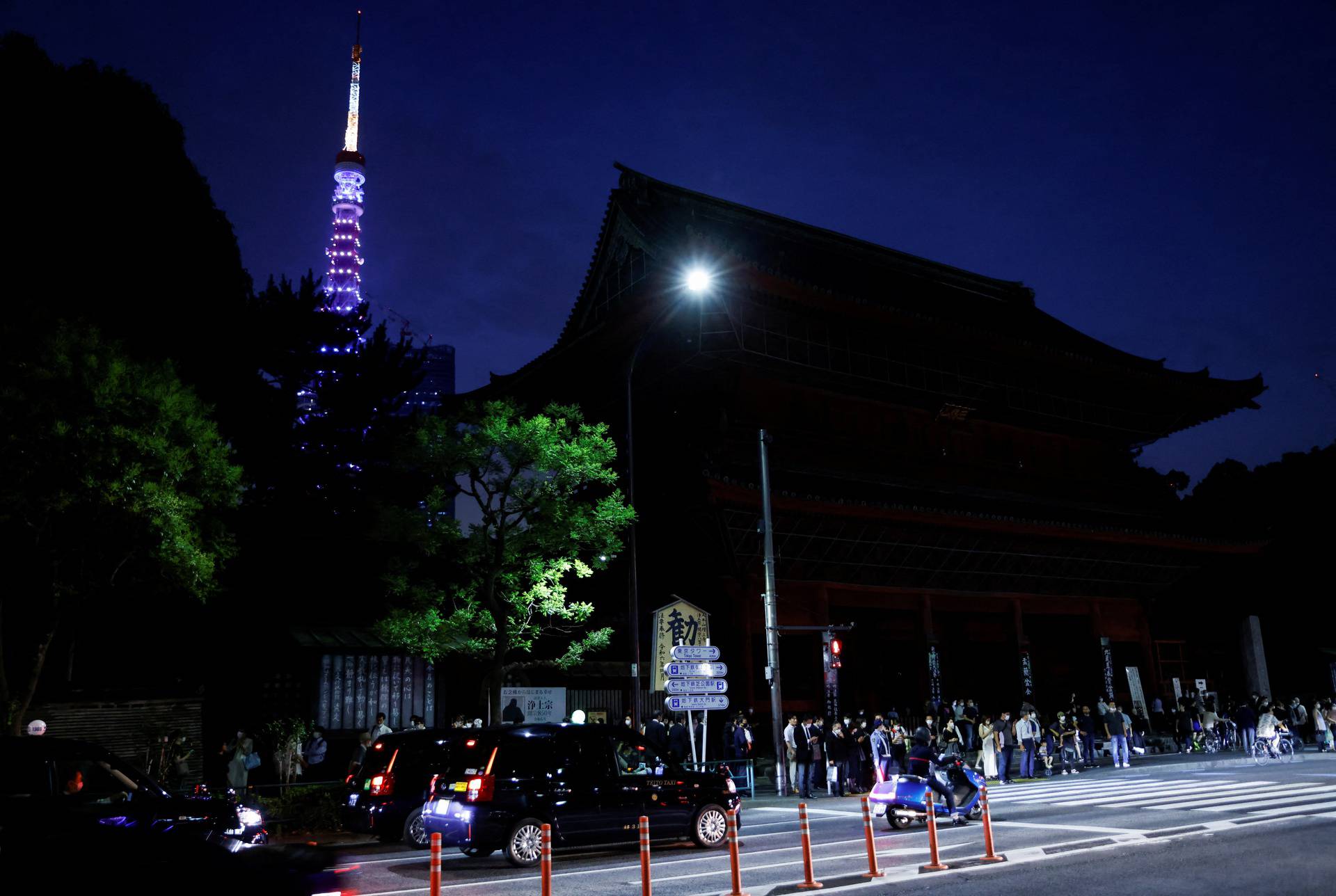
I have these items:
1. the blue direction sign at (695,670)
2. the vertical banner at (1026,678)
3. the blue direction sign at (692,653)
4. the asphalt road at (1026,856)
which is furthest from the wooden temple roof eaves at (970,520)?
the asphalt road at (1026,856)

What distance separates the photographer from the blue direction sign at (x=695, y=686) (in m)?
20.0

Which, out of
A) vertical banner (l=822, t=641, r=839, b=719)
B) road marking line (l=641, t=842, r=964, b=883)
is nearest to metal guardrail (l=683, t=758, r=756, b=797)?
vertical banner (l=822, t=641, r=839, b=719)

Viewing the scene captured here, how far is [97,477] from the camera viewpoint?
1636cm

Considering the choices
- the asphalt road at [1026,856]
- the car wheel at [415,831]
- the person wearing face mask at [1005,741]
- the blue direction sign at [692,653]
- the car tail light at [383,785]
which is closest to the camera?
the asphalt road at [1026,856]

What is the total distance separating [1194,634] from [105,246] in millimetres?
40351

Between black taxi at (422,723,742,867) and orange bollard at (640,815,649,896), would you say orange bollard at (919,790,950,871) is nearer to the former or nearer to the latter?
orange bollard at (640,815,649,896)

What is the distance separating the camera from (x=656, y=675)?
81.0 feet

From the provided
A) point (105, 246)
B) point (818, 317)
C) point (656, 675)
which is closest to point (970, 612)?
point (818, 317)

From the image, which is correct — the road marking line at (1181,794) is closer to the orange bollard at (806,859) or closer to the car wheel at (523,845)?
the orange bollard at (806,859)

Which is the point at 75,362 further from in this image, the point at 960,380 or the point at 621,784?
the point at 960,380

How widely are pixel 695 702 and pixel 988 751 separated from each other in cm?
902

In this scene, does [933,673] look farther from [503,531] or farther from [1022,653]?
[503,531]

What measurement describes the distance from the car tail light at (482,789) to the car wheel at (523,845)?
522mm

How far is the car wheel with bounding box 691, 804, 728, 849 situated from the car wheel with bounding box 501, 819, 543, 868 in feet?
7.82
